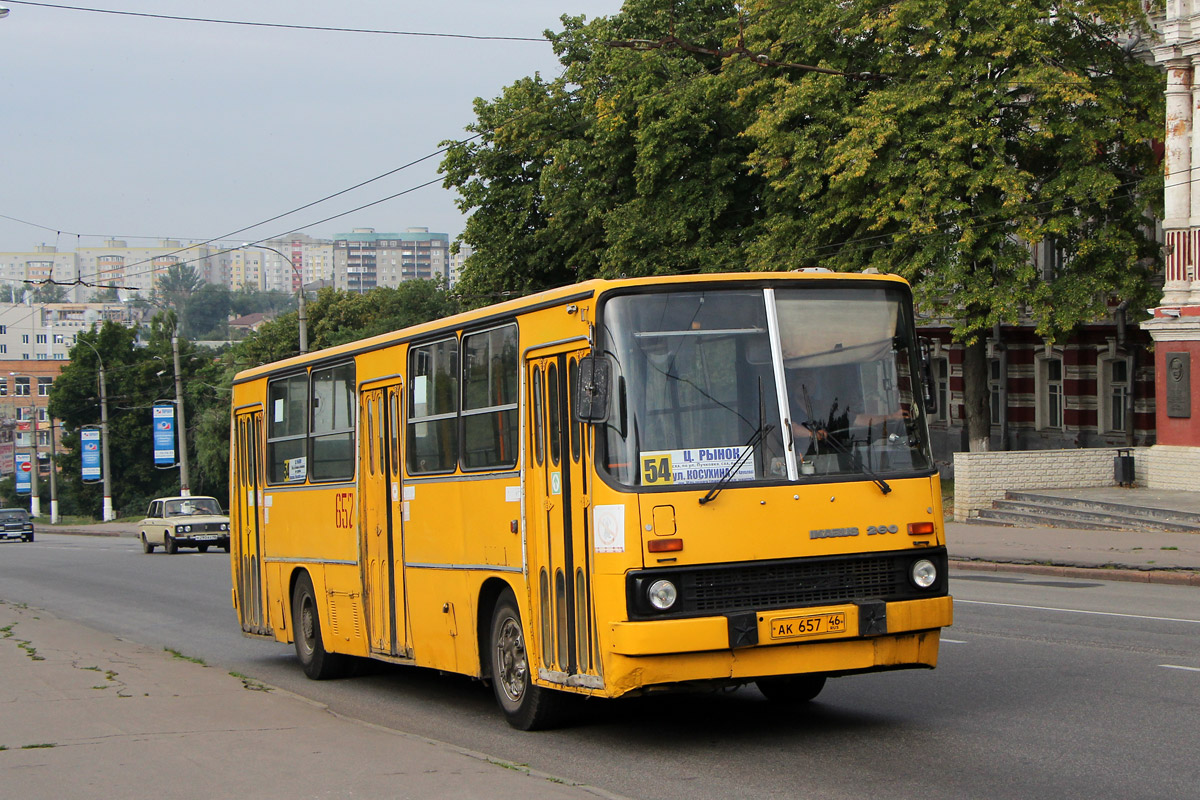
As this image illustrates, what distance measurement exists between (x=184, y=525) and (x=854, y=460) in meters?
33.1

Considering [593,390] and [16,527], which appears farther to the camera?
[16,527]

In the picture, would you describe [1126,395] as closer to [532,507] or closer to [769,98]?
[769,98]

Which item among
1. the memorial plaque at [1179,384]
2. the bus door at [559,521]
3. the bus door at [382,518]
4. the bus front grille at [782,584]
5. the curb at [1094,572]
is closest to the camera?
the bus front grille at [782,584]

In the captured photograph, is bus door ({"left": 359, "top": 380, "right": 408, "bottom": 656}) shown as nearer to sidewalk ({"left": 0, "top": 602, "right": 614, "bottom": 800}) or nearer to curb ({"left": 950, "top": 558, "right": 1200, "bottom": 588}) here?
sidewalk ({"left": 0, "top": 602, "right": 614, "bottom": 800})

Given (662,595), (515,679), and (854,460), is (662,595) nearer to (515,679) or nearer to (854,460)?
(854,460)

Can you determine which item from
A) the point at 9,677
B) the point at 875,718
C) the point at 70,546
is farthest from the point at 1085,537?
the point at 70,546

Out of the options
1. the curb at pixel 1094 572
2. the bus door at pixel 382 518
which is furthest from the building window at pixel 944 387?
the bus door at pixel 382 518

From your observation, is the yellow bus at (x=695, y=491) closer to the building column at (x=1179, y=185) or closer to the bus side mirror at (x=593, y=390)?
the bus side mirror at (x=593, y=390)

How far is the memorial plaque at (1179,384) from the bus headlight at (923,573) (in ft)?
78.7

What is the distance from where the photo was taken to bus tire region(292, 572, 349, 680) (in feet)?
44.1

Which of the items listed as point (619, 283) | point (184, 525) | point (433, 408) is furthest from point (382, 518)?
point (184, 525)

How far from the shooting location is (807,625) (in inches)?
330

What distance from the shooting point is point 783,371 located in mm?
8688

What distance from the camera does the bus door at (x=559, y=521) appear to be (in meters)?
8.64
